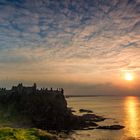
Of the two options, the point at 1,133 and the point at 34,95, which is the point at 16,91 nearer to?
the point at 34,95

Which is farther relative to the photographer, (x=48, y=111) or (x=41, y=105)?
(x=41, y=105)

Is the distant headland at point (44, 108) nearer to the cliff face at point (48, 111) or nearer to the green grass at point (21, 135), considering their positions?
the cliff face at point (48, 111)

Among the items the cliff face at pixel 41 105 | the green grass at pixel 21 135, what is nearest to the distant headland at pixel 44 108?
the cliff face at pixel 41 105

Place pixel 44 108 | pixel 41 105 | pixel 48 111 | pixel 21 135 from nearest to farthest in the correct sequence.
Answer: pixel 21 135, pixel 48 111, pixel 44 108, pixel 41 105

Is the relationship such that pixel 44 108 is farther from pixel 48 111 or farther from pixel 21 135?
pixel 21 135

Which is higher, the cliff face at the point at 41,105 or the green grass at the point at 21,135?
Answer: the cliff face at the point at 41,105

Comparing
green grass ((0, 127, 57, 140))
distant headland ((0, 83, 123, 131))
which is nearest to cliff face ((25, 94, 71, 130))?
distant headland ((0, 83, 123, 131))

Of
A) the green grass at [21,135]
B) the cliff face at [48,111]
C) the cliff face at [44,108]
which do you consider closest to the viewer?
the green grass at [21,135]

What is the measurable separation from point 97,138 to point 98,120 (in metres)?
59.0

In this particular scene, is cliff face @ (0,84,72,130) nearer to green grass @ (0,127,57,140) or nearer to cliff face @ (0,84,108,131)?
cliff face @ (0,84,108,131)

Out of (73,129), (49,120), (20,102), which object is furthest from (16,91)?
(73,129)

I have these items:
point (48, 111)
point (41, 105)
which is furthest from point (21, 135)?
point (41, 105)

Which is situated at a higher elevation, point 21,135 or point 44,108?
point 44,108

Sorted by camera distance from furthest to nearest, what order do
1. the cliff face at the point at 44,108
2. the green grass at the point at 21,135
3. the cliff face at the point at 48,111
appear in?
the cliff face at the point at 44,108 → the cliff face at the point at 48,111 → the green grass at the point at 21,135
